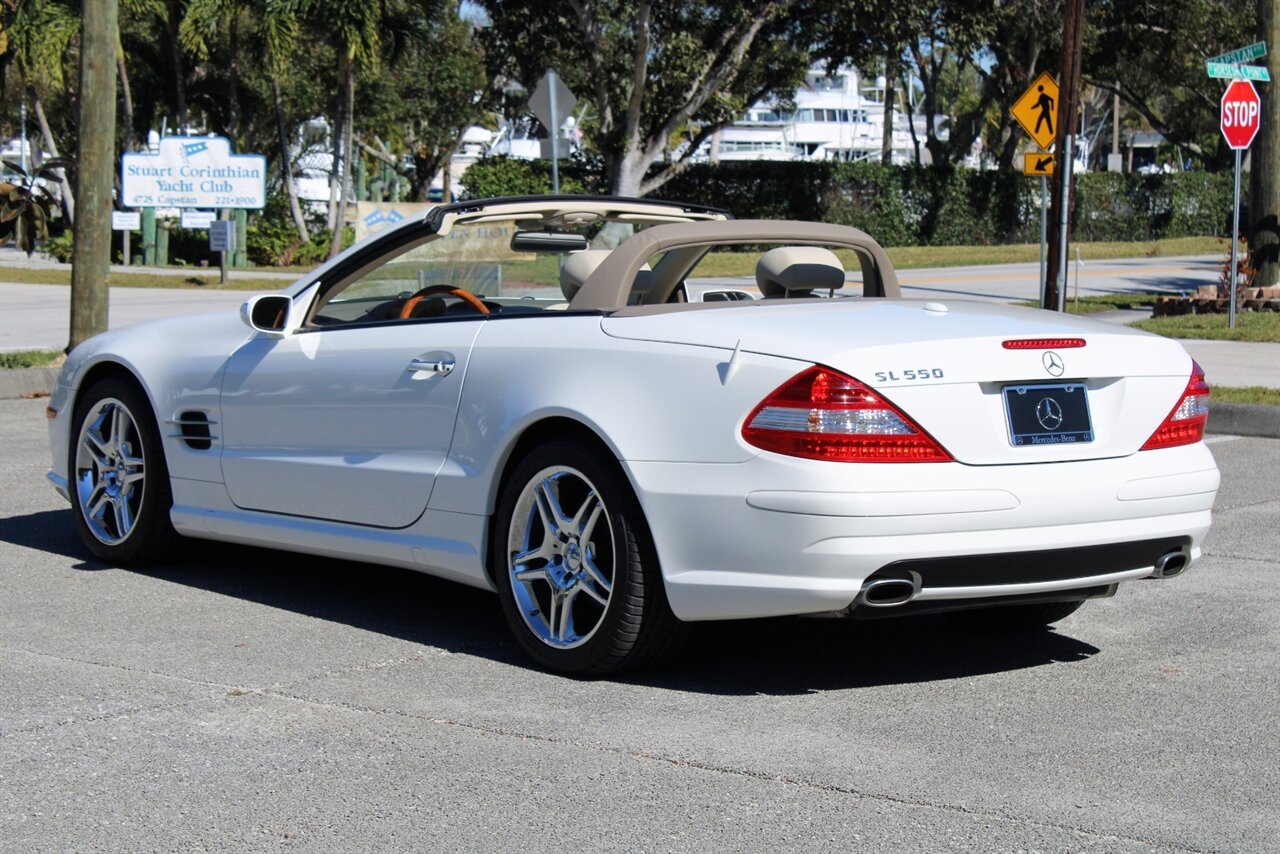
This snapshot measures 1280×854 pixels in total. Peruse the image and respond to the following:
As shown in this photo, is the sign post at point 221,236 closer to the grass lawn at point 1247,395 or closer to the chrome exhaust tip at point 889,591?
the grass lawn at point 1247,395

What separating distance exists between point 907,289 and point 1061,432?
24.6m

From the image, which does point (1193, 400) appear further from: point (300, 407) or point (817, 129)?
point (817, 129)

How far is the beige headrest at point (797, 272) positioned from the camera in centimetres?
589

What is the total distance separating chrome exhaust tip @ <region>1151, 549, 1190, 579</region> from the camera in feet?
17.0

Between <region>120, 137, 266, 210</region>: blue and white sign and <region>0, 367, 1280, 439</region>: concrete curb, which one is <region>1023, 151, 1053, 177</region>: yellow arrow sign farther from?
<region>120, 137, 266, 210</region>: blue and white sign

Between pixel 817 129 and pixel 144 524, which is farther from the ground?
pixel 817 129

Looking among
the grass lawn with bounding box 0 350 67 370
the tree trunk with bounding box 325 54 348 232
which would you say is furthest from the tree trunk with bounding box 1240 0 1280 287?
the tree trunk with bounding box 325 54 348 232

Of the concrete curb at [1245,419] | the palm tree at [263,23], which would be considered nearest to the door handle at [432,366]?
the concrete curb at [1245,419]

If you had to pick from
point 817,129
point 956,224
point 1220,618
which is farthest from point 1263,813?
point 817,129

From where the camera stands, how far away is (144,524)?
683cm

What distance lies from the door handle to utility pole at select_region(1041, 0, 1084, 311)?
48.5 ft

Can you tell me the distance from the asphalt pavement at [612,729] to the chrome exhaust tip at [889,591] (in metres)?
0.34

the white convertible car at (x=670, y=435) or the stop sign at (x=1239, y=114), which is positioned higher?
the stop sign at (x=1239, y=114)

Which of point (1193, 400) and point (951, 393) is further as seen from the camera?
point (1193, 400)
